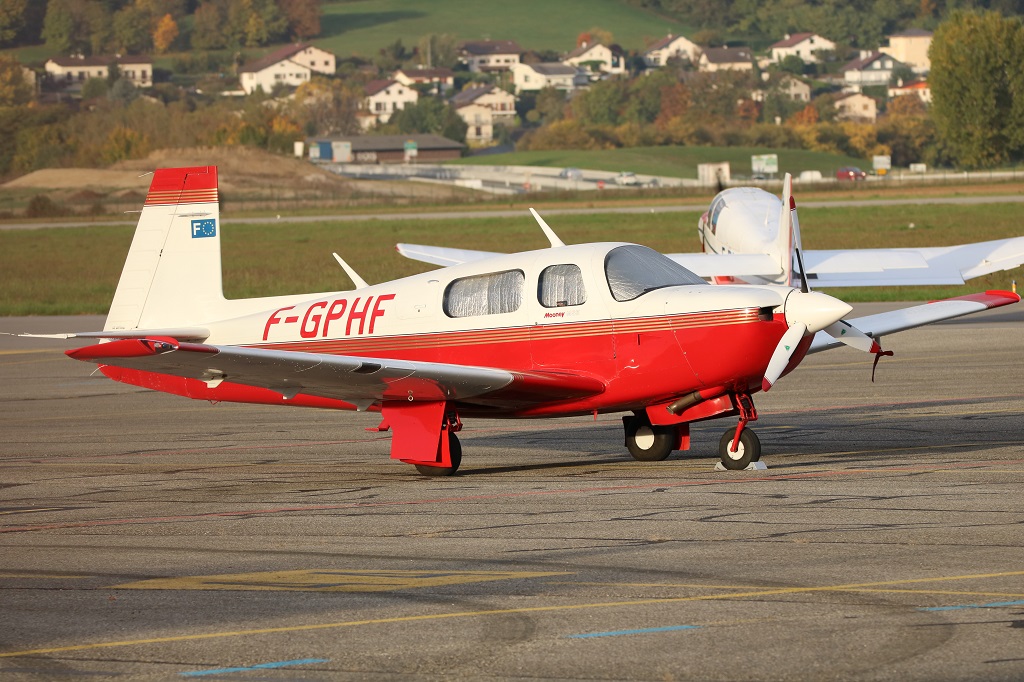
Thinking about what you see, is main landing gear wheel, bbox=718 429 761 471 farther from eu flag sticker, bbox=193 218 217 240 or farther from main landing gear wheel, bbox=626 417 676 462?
eu flag sticker, bbox=193 218 217 240

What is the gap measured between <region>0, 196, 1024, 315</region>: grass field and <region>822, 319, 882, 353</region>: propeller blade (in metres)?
20.9

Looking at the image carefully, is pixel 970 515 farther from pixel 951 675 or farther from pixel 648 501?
pixel 951 675

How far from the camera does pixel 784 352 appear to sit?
1266cm

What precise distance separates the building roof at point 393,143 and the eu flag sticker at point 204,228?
537ft

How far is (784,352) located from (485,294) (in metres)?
3.12

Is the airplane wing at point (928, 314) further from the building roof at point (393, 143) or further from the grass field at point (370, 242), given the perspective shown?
the building roof at point (393, 143)

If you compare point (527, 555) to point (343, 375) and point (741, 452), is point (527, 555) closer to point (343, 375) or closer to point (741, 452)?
point (343, 375)

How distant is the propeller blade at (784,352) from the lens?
41.5 feet

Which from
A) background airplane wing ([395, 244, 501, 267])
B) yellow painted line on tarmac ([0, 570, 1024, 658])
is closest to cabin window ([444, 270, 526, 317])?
yellow painted line on tarmac ([0, 570, 1024, 658])

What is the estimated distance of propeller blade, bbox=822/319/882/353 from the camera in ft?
45.0

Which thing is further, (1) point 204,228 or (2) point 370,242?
(2) point 370,242

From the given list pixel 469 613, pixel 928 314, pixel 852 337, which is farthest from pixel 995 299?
pixel 469 613

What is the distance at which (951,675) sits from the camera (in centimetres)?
684

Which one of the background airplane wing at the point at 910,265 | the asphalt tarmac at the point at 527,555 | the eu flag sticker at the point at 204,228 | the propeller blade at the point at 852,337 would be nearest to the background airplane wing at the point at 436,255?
the background airplane wing at the point at 910,265
